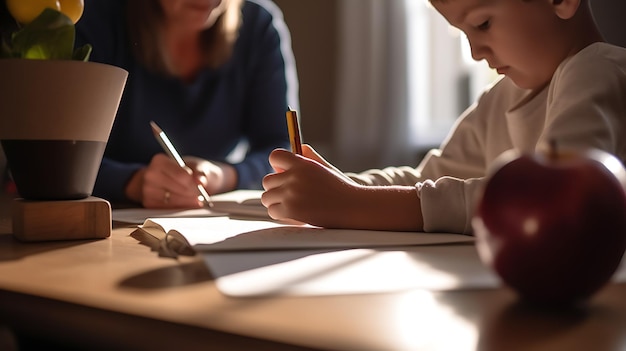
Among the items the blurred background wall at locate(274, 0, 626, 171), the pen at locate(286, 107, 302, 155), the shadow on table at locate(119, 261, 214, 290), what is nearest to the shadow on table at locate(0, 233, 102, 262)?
the shadow on table at locate(119, 261, 214, 290)

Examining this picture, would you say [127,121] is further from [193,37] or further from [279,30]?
[279,30]

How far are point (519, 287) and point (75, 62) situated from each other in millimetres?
465

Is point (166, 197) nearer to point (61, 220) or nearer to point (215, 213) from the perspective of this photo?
point (215, 213)

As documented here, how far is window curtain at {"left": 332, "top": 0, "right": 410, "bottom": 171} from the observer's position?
2.55 metres

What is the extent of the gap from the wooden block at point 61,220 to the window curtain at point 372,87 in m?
1.98

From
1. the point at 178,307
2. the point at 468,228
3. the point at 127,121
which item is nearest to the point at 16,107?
the point at 178,307

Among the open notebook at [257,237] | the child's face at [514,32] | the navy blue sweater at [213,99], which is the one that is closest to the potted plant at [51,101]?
the open notebook at [257,237]

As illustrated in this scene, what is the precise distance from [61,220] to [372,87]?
2.10m

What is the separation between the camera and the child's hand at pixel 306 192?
0.68m

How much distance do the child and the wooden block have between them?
18cm

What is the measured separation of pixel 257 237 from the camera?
0.60m

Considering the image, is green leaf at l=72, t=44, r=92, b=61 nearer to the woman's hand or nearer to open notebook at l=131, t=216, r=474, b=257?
open notebook at l=131, t=216, r=474, b=257

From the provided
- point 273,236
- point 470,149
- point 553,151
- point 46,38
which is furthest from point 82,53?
point 470,149

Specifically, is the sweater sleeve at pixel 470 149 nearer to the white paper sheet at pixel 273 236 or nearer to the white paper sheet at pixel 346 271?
the white paper sheet at pixel 273 236
